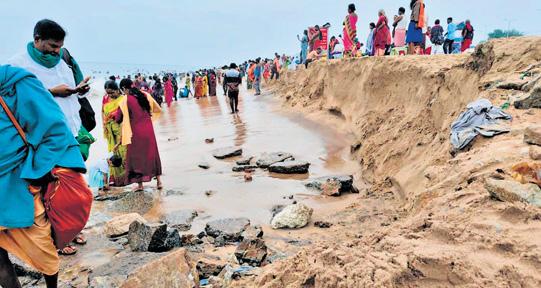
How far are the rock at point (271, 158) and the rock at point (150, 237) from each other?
3.61 m

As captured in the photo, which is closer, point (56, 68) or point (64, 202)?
point (64, 202)

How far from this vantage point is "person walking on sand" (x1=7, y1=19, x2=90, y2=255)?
2.89 metres

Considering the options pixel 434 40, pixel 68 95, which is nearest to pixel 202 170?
pixel 68 95

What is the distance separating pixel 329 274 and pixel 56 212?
1592mm

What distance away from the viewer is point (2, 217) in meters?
2.26

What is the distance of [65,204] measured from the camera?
242 cm

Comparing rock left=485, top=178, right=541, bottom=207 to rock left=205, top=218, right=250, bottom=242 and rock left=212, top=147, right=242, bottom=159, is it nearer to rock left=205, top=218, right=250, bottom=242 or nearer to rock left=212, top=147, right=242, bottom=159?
rock left=205, top=218, right=250, bottom=242

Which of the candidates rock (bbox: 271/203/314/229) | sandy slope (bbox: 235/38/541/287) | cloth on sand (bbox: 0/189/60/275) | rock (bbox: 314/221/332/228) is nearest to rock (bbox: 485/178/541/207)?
sandy slope (bbox: 235/38/541/287)

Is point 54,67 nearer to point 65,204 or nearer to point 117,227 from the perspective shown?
point 65,204

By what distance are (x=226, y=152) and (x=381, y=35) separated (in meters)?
5.45

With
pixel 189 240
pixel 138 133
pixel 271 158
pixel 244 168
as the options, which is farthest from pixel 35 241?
pixel 271 158

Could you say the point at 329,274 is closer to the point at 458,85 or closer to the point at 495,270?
the point at 495,270

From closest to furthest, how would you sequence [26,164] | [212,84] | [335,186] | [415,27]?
[26,164] < [335,186] < [415,27] < [212,84]

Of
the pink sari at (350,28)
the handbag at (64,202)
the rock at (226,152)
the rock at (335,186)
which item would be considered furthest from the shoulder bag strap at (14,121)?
the pink sari at (350,28)
